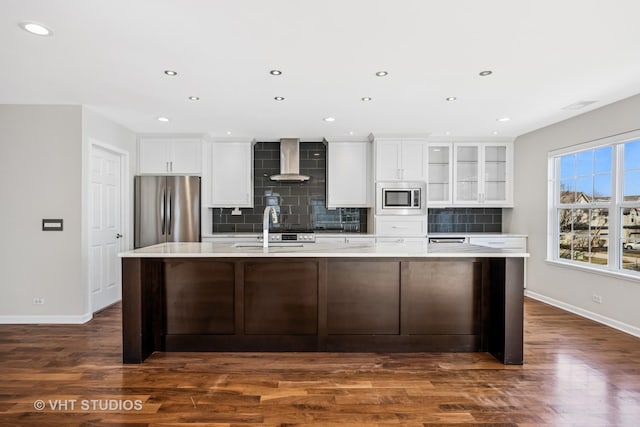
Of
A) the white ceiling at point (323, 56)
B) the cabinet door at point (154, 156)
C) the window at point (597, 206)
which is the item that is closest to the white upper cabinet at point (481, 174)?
the window at point (597, 206)

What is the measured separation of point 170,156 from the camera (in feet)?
17.5

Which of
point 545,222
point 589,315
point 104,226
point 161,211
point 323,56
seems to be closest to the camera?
point 323,56

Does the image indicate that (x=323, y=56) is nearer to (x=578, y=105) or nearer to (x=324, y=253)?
(x=324, y=253)

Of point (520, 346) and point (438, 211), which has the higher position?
point (438, 211)

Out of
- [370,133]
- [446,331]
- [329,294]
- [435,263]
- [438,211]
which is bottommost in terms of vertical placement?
[446,331]

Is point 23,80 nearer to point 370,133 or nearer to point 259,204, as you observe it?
point 259,204

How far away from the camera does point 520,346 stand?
2.82m

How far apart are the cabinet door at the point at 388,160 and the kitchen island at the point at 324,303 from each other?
8.05 ft

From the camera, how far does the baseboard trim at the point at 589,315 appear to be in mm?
3586

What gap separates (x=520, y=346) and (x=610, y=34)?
7.66ft

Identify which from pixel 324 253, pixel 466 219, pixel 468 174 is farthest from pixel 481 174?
pixel 324 253

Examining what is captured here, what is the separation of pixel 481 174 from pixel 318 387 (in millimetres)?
4493

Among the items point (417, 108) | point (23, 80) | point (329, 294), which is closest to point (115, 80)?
point (23, 80)

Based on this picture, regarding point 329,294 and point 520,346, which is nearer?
point 520,346
